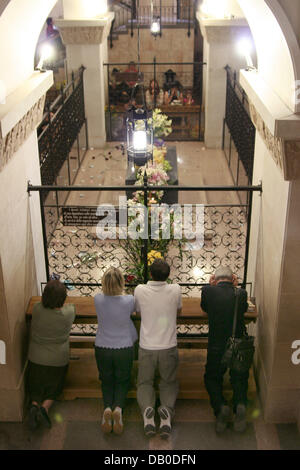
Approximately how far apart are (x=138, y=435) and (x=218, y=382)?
2.97ft

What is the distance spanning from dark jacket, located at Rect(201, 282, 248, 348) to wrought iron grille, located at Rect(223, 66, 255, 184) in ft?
14.3

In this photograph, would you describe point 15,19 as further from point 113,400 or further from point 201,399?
point 201,399

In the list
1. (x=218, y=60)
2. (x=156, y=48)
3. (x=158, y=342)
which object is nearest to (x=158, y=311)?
(x=158, y=342)

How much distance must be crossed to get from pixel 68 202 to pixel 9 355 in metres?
6.21

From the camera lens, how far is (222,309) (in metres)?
5.07

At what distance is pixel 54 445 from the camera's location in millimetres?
5211

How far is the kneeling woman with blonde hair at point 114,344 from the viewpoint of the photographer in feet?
16.7

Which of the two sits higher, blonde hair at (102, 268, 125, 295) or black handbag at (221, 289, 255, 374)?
blonde hair at (102, 268, 125, 295)

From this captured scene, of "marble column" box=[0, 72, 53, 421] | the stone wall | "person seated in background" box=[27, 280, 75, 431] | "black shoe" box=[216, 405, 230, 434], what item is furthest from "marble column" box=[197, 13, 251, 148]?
"black shoe" box=[216, 405, 230, 434]

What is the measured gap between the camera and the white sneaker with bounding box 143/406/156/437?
5.19m

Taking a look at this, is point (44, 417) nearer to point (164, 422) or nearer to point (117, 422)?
point (117, 422)

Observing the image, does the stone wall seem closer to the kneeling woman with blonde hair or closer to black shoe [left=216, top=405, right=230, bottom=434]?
the kneeling woman with blonde hair

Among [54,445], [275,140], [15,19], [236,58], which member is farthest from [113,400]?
[236,58]
